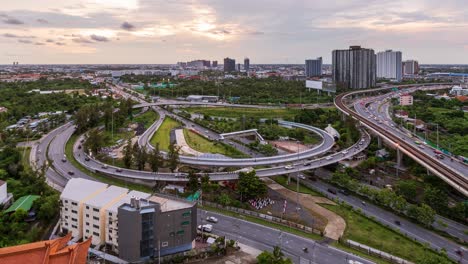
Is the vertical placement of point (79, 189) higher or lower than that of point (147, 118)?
lower

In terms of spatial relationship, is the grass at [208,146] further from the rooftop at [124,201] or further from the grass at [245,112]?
the rooftop at [124,201]

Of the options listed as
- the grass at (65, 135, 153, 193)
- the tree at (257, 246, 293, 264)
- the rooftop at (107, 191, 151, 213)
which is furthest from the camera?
the grass at (65, 135, 153, 193)

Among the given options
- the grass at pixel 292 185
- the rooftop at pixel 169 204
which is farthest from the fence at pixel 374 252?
the rooftop at pixel 169 204

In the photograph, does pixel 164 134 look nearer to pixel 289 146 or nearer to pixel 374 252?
pixel 289 146

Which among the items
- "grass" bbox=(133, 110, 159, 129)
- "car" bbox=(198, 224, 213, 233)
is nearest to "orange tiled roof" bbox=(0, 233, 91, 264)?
"car" bbox=(198, 224, 213, 233)

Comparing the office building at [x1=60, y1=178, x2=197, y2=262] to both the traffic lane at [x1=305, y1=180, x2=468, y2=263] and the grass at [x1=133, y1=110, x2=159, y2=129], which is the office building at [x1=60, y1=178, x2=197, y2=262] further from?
the grass at [x1=133, y1=110, x2=159, y2=129]

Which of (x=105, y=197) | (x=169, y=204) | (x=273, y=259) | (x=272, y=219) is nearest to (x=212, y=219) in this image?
(x=272, y=219)
